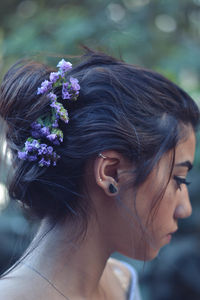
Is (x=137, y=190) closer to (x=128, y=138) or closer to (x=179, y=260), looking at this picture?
(x=128, y=138)

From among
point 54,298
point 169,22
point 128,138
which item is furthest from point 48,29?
point 54,298

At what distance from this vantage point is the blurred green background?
3.02m

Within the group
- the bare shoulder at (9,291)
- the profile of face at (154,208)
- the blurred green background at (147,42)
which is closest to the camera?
the bare shoulder at (9,291)

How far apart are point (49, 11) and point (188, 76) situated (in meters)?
1.19

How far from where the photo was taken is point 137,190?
1.44 m

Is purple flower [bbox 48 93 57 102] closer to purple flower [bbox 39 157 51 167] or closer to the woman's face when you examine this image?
purple flower [bbox 39 157 51 167]

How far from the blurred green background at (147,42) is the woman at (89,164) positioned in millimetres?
1491

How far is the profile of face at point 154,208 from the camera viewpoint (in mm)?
1441

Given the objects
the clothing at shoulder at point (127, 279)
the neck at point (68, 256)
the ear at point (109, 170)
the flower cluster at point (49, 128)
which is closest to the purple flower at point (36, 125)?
the flower cluster at point (49, 128)

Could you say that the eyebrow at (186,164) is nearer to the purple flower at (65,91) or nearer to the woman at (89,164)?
the woman at (89,164)

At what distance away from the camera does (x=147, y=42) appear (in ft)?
10.4

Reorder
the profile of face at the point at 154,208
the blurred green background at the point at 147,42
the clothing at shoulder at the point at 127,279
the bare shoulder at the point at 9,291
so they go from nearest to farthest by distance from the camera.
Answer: the bare shoulder at the point at 9,291 → the profile of face at the point at 154,208 → the clothing at shoulder at the point at 127,279 → the blurred green background at the point at 147,42

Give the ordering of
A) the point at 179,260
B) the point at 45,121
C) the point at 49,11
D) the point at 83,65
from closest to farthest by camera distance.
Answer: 1. the point at 45,121
2. the point at 83,65
3. the point at 179,260
4. the point at 49,11

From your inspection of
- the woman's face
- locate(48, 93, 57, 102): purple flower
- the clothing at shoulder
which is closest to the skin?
the woman's face
